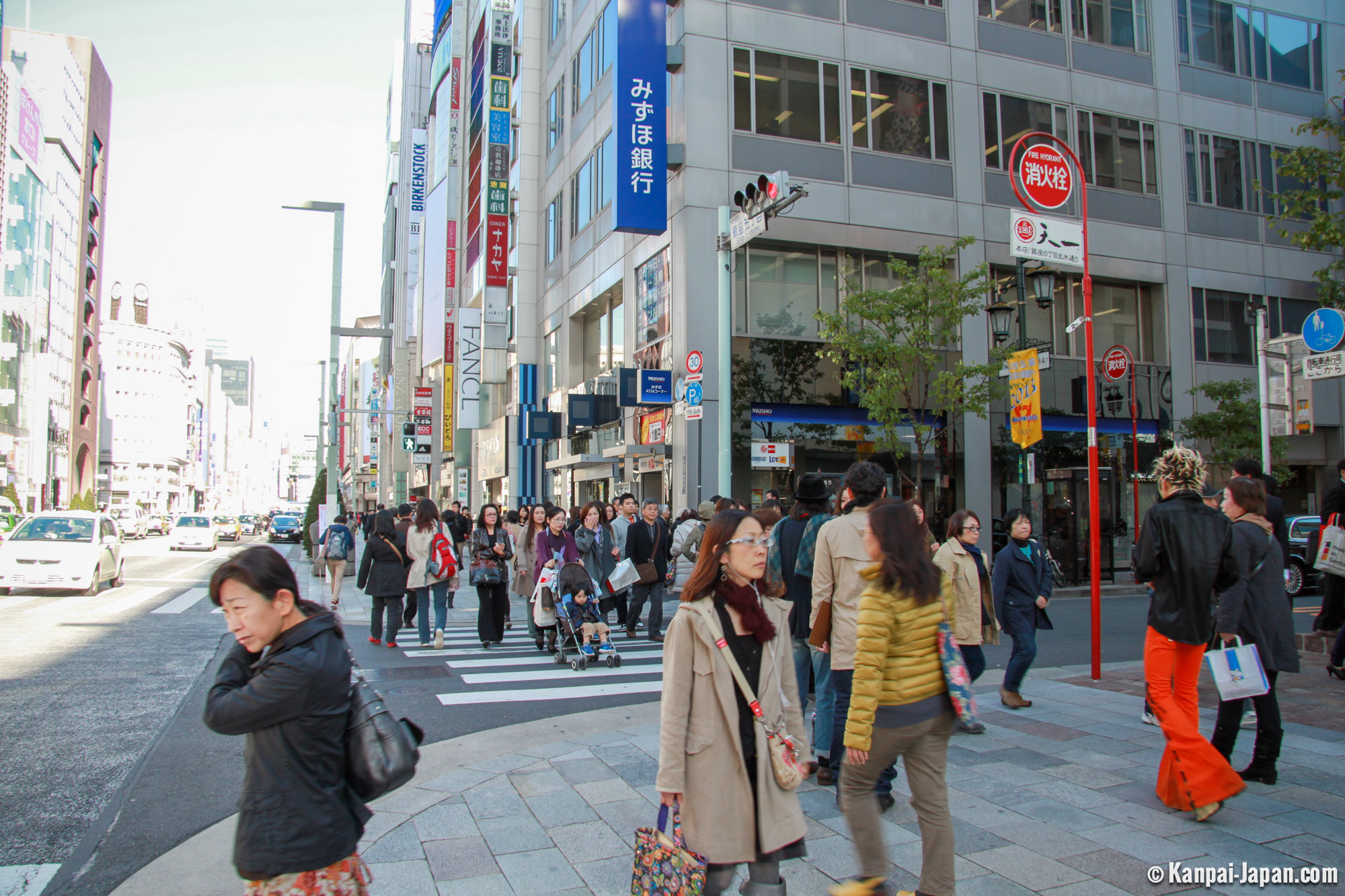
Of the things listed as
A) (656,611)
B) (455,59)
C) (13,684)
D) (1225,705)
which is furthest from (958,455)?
(455,59)

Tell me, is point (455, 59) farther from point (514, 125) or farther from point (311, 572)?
point (311, 572)

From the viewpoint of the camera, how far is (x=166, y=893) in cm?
400

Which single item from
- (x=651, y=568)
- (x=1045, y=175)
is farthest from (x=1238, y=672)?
(x=1045, y=175)

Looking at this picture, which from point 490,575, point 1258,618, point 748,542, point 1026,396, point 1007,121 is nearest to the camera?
point 748,542

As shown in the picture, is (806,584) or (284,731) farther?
(806,584)

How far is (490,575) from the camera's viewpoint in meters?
11.0

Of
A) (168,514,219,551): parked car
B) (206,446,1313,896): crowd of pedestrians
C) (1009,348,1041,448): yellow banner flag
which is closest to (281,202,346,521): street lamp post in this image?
(168,514,219,551): parked car

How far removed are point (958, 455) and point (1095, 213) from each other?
7988 millimetres

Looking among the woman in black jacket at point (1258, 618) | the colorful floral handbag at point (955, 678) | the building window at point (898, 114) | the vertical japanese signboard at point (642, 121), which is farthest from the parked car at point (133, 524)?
the colorful floral handbag at point (955, 678)

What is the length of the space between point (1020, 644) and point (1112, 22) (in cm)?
2376

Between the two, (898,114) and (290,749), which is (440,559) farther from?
(898,114)

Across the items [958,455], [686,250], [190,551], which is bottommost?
[190,551]

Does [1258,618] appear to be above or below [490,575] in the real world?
above

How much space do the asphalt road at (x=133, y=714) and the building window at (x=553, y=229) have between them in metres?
19.2
